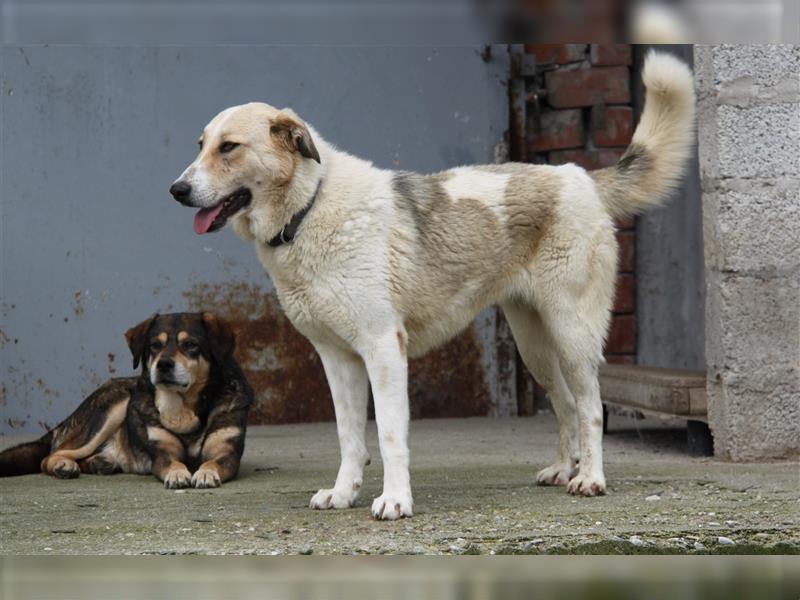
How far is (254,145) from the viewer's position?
370 centimetres

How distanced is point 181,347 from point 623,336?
2.77 metres

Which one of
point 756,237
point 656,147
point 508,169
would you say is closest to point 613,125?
point 756,237

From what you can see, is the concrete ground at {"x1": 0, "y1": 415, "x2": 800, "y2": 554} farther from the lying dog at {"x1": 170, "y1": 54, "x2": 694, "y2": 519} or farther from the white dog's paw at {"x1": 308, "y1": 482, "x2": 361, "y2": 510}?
the lying dog at {"x1": 170, "y1": 54, "x2": 694, "y2": 519}

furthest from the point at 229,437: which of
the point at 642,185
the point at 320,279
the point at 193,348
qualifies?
the point at 642,185

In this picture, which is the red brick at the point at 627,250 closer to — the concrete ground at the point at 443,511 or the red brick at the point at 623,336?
the red brick at the point at 623,336

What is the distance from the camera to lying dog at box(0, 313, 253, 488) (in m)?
4.62

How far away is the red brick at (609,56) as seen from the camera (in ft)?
20.6

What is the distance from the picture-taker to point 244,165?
12.1 feet

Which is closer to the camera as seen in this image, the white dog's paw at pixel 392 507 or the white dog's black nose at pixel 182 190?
the white dog's paw at pixel 392 507

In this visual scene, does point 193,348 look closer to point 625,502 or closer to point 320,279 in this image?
point 320,279

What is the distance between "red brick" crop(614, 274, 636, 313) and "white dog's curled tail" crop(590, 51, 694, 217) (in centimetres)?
207

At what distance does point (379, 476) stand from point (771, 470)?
156cm

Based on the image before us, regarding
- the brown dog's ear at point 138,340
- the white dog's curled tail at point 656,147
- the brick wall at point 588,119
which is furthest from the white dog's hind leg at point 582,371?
the brick wall at point 588,119

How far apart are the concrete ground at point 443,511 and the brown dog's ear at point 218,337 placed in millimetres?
514
